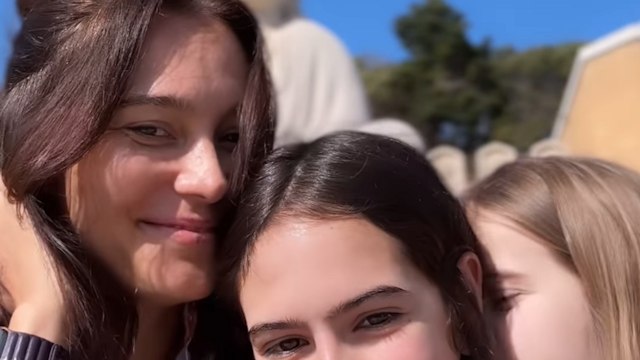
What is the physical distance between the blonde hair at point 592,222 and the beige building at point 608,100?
7587mm

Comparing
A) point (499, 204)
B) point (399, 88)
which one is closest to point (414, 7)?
point (399, 88)

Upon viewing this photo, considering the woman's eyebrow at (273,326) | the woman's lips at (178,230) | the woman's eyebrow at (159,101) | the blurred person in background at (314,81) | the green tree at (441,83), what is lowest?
the woman's eyebrow at (273,326)

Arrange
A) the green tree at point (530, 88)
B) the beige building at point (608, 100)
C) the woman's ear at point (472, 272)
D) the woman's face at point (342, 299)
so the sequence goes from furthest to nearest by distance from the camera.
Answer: the green tree at point (530, 88), the beige building at point (608, 100), the woman's ear at point (472, 272), the woman's face at point (342, 299)

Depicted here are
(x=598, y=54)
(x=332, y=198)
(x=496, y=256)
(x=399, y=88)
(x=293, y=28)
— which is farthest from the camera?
Result: (x=399, y=88)

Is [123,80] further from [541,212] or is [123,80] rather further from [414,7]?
[414,7]

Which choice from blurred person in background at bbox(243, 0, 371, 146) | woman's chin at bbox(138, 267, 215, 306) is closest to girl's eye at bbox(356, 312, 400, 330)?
woman's chin at bbox(138, 267, 215, 306)

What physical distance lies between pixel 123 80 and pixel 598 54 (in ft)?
31.5

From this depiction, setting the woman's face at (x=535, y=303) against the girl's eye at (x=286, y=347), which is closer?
the girl's eye at (x=286, y=347)

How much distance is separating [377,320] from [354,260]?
0.10m

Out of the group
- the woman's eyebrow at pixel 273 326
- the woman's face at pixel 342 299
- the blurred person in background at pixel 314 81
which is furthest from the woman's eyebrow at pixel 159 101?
the blurred person in background at pixel 314 81

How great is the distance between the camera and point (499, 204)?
1.92m

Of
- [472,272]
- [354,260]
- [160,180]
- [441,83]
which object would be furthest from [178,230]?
[441,83]

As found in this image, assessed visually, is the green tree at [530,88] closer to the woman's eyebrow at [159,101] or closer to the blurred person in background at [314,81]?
the blurred person in background at [314,81]

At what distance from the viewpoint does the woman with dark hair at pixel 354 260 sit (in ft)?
5.03
